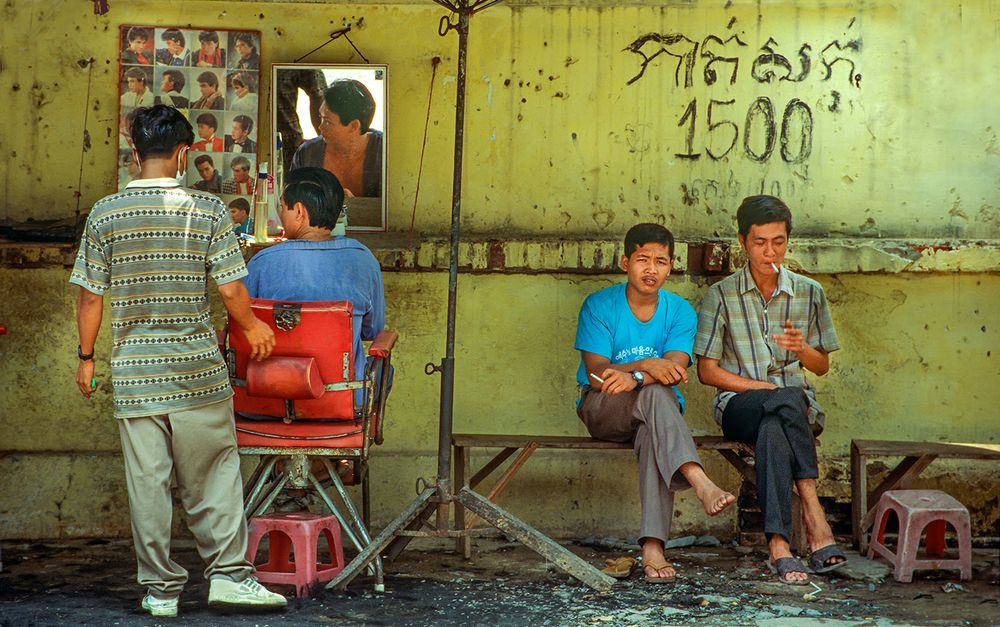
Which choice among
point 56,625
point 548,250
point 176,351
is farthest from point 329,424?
point 548,250

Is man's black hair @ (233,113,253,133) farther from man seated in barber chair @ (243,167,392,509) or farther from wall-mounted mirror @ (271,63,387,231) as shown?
man seated in barber chair @ (243,167,392,509)

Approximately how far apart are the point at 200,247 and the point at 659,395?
191 centimetres

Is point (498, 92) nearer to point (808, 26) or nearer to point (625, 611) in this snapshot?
point (808, 26)

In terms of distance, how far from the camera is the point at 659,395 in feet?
17.5

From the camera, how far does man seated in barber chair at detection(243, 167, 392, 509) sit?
5086 millimetres

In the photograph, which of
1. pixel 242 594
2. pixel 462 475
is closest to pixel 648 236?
pixel 462 475

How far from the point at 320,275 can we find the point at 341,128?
4.00ft

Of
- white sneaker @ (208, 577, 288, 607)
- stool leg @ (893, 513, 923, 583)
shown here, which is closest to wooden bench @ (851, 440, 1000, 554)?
stool leg @ (893, 513, 923, 583)

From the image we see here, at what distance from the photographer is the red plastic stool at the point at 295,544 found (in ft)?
16.1

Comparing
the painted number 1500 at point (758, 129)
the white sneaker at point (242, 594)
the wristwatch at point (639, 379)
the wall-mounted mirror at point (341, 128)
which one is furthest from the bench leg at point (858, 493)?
the white sneaker at point (242, 594)

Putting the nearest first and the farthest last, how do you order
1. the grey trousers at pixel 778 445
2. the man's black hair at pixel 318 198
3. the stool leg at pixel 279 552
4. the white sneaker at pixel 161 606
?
the white sneaker at pixel 161 606
the stool leg at pixel 279 552
the man's black hair at pixel 318 198
the grey trousers at pixel 778 445

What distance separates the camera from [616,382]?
5371mm

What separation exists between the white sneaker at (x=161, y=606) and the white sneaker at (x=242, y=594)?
13cm

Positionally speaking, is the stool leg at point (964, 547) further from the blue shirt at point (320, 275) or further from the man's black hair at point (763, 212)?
the blue shirt at point (320, 275)
